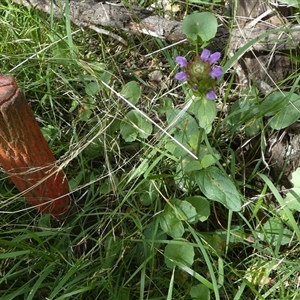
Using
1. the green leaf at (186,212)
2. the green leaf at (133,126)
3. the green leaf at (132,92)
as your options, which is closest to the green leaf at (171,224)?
the green leaf at (186,212)

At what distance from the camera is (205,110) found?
4.22ft

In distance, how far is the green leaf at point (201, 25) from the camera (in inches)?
59.1

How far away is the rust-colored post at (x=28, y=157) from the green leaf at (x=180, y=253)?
332mm

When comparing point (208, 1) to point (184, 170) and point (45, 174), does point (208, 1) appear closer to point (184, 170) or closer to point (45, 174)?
point (184, 170)

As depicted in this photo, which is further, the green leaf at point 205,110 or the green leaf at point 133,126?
the green leaf at point 133,126

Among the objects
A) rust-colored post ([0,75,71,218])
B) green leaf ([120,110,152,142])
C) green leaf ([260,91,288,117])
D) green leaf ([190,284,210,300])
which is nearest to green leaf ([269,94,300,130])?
green leaf ([260,91,288,117])

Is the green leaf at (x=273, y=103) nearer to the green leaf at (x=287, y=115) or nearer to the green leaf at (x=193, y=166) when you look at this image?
the green leaf at (x=287, y=115)

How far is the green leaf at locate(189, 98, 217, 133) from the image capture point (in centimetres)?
128

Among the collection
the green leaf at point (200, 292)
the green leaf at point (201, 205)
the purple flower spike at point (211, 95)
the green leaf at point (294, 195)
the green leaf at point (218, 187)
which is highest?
the purple flower spike at point (211, 95)

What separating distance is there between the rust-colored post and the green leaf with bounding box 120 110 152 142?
23 centimetres

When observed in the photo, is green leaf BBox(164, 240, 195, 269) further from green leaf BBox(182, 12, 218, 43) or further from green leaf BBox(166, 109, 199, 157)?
green leaf BBox(182, 12, 218, 43)

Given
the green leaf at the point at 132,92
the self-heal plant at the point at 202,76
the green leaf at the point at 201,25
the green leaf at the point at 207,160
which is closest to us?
the self-heal plant at the point at 202,76

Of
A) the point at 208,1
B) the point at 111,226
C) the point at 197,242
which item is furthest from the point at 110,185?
the point at 208,1

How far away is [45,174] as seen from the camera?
1.47 metres
